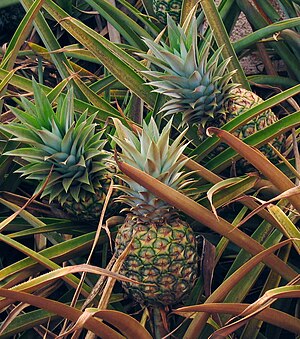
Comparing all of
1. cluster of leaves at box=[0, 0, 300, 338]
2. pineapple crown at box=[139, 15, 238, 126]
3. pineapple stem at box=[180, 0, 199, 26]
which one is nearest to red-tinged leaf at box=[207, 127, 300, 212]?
cluster of leaves at box=[0, 0, 300, 338]

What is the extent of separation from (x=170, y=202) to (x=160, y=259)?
0.09 m

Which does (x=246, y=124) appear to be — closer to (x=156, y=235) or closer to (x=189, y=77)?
(x=189, y=77)

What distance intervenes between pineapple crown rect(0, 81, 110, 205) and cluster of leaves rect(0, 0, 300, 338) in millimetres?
67

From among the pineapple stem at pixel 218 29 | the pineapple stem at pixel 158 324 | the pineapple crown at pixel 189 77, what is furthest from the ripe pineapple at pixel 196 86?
the pineapple stem at pixel 158 324

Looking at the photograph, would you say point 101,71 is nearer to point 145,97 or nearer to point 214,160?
point 145,97

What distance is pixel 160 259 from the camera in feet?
3.03

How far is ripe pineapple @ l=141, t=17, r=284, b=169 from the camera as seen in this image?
110 cm

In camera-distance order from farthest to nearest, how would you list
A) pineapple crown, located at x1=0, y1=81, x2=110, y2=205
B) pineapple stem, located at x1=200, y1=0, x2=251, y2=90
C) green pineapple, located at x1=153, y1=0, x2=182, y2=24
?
green pineapple, located at x1=153, y1=0, x2=182, y2=24, pineapple stem, located at x1=200, y1=0, x2=251, y2=90, pineapple crown, located at x1=0, y1=81, x2=110, y2=205

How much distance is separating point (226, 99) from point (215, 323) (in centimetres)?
41

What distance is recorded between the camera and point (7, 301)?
2.83 feet

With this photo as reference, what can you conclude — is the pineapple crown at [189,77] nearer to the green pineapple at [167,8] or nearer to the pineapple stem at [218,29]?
the pineapple stem at [218,29]

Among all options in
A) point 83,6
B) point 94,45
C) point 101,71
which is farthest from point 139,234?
point 83,6

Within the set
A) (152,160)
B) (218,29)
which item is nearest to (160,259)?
(152,160)

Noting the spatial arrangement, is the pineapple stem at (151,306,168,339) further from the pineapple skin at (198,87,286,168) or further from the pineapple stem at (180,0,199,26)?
the pineapple stem at (180,0,199,26)
